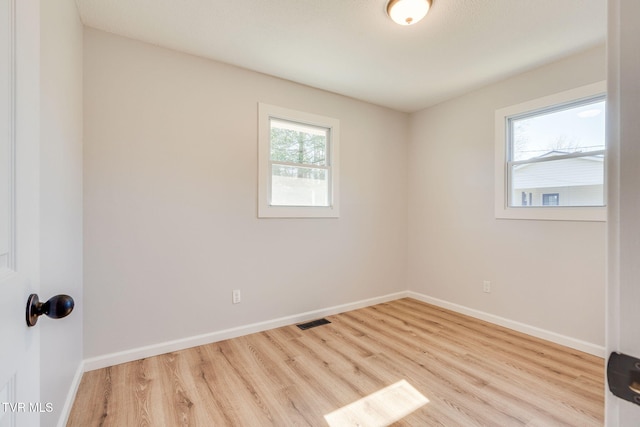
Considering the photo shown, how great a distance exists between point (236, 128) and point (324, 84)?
3.64 ft

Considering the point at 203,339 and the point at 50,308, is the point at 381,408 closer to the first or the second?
the point at 203,339

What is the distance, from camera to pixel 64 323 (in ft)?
5.49

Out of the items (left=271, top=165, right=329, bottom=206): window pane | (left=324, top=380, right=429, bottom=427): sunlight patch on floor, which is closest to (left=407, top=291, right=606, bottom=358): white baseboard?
(left=324, top=380, right=429, bottom=427): sunlight patch on floor

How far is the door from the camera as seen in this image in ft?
1.27

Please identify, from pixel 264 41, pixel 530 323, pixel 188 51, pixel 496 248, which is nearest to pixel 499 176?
pixel 496 248

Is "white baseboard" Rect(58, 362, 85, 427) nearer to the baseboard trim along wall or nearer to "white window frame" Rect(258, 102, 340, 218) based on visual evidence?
the baseboard trim along wall

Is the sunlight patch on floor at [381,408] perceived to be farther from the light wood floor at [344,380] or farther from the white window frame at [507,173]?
the white window frame at [507,173]

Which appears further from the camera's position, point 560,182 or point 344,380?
point 560,182

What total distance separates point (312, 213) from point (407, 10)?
6.55ft

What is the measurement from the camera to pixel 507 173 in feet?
9.93

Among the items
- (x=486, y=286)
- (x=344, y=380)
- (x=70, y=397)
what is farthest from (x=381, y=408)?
(x=486, y=286)

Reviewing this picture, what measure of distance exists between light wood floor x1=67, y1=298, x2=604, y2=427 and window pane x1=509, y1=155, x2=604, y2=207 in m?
1.32

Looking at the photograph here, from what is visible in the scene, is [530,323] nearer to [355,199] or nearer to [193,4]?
[355,199]

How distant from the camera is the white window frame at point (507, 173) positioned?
8.02ft
